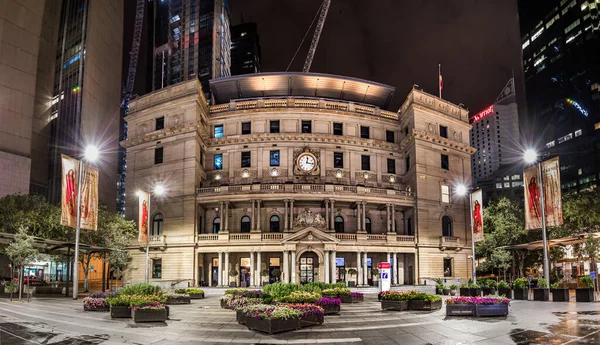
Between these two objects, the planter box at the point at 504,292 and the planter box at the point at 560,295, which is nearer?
the planter box at the point at 560,295

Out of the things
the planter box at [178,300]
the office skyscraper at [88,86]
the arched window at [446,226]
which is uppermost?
the office skyscraper at [88,86]

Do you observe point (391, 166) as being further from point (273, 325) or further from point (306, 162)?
point (273, 325)

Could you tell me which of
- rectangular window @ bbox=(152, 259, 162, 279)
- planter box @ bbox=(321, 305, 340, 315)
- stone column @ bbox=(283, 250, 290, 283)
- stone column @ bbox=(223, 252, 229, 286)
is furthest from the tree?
stone column @ bbox=(283, 250, 290, 283)

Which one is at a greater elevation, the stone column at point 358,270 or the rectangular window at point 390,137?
the rectangular window at point 390,137

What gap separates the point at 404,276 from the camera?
6125 cm

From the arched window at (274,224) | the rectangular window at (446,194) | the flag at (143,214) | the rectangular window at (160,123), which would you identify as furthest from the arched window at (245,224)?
the rectangular window at (446,194)

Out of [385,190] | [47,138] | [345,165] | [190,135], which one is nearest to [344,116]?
[345,165]

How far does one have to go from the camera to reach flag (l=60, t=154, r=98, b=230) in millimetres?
32062

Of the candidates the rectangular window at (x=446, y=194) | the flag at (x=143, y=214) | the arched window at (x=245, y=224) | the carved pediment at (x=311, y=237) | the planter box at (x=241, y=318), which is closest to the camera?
the planter box at (x=241, y=318)

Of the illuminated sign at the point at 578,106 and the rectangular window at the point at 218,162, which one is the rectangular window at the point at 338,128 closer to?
the rectangular window at the point at 218,162

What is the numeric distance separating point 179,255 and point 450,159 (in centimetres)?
3818

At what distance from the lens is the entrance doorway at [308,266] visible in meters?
56.5

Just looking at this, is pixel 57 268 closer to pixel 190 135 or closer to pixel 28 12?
pixel 190 135

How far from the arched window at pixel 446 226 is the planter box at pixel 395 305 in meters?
38.0
